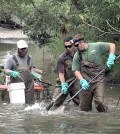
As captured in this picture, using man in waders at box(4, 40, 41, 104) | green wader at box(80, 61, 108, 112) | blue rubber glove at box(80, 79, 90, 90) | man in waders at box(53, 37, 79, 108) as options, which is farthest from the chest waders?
blue rubber glove at box(80, 79, 90, 90)

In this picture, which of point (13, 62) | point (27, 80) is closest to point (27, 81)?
point (27, 80)

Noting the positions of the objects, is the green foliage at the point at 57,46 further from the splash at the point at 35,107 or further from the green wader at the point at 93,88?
the green wader at the point at 93,88

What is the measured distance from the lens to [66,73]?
12.5 m

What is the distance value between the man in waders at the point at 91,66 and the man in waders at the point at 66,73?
89 cm

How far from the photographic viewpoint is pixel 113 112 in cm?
1164

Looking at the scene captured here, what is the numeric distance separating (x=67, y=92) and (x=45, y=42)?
14787mm

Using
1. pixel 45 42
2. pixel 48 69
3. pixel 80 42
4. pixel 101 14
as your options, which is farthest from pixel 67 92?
pixel 45 42

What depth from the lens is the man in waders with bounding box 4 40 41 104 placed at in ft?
42.3

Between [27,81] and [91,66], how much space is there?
2.65 metres

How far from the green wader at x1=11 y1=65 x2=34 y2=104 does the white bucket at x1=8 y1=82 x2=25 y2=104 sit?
18 cm

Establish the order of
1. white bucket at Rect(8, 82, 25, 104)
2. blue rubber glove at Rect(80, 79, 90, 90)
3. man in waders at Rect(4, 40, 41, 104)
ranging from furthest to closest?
1. white bucket at Rect(8, 82, 25, 104)
2. man in waders at Rect(4, 40, 41, 104)
3. blue rubber glove at Rect(80, 79, 90, 90)

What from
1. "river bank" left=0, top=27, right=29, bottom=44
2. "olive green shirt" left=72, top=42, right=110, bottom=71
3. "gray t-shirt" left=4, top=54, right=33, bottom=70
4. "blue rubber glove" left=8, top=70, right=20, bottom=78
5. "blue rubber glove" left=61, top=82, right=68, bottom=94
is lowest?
"river bank" left=0, top=27, right=29, bottom=44

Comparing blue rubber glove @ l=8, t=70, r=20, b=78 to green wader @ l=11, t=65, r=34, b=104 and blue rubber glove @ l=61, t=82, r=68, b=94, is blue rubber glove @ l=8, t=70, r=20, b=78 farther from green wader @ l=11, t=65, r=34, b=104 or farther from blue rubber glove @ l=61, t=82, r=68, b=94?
blue rubber glove @ l=61, t=82, r=68, b=94

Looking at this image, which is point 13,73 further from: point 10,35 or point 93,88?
point 10,35
